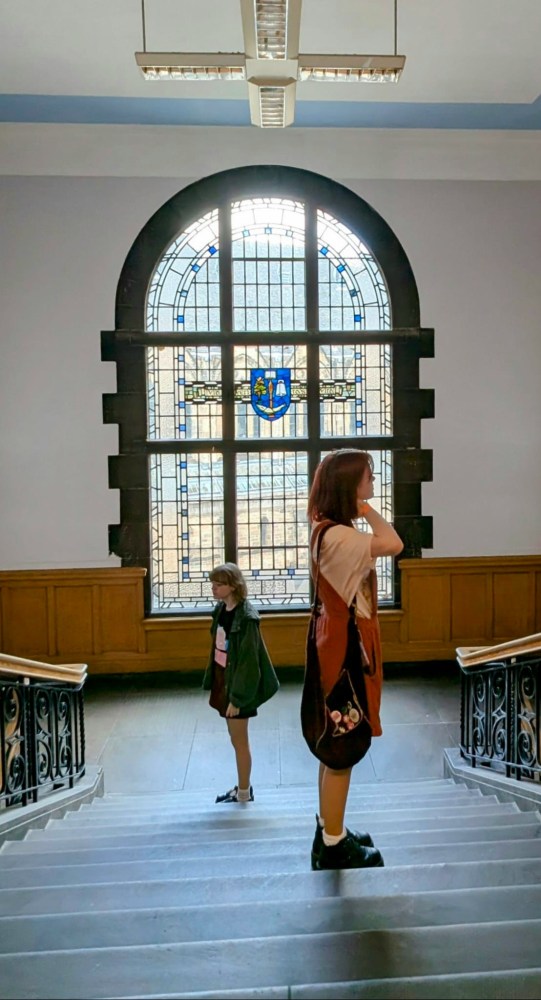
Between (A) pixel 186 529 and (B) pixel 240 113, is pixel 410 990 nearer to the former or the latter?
(A) pixel 186 529

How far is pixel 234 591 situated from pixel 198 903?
1.45m

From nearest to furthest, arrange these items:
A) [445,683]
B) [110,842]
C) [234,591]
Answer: [110,842] → [234,591] → [445,683]

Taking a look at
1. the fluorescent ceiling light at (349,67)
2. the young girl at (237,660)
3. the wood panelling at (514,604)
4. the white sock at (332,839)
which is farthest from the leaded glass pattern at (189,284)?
the white sock at (332,839)

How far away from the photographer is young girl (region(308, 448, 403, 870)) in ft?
6.79

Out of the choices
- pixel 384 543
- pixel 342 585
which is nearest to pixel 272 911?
pixel 342 585

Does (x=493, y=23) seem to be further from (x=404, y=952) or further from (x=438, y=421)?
(x=404, y=952)

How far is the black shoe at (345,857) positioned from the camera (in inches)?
85.9

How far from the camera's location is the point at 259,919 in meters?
1.78

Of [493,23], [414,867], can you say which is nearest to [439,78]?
[493,23]

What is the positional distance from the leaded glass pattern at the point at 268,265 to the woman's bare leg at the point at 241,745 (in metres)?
3.09

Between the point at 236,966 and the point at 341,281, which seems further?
the point at 341,281

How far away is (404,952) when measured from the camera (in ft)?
5.18

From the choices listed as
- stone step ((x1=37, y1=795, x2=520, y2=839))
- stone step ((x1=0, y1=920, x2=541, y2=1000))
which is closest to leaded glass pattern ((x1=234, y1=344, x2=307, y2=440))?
stone step ((x1=37, y1=795, x2=520, y2=839))

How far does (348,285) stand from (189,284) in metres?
1.16
